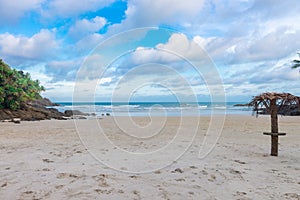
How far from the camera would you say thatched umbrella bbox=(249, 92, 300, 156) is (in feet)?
23.0

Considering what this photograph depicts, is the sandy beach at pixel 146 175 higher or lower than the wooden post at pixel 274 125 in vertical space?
lower

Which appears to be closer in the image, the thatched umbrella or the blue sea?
the thatched umbrella

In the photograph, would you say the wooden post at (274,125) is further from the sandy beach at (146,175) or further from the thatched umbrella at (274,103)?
the sandy beach at (146,175)

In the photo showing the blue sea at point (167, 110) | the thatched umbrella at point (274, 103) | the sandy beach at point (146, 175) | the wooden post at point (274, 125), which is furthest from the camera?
the blue sea at point (167, 110)

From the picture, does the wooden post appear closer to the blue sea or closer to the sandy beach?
the sandy beach

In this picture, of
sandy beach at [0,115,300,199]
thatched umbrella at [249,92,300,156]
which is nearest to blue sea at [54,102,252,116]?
thatched umbrella at [249,92,300,156]

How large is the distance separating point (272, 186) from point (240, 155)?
2775 millimetres

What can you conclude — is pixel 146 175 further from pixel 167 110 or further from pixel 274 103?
pixel 167 110

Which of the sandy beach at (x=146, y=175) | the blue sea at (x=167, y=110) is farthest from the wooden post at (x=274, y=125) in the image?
the blue sea at (x=167, y=110)

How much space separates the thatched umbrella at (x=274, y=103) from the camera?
23.0 ft

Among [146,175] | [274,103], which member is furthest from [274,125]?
[146,175]

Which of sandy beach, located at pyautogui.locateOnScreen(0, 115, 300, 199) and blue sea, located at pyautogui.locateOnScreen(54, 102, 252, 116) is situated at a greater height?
blue sea, located at pyautogui.locateOnScreen(54, 102, 252, 116)

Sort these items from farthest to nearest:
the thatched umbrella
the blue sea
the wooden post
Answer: the blue sea < the wooden post < the thatched umbrella

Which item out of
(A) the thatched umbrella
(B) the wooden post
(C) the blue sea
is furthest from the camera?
(C) the blue sea
